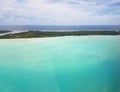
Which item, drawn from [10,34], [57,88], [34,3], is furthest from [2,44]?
[57,88]

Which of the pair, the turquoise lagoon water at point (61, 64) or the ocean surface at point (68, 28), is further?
the ocean surface at point (68, 28)

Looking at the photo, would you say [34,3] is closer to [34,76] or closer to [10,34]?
[10,34]

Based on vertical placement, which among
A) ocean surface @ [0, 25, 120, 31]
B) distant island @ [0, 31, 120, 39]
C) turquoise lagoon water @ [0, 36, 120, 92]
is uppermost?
ocean surface @ [0, 25, 120, 31]

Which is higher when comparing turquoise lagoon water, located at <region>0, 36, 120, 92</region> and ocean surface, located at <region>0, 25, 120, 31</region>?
ocean surface, located at <region>0, 25, 120, 31</region>

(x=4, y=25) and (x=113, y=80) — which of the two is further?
(x=113, y=80)

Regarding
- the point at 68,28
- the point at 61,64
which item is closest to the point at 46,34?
the point at 68,28

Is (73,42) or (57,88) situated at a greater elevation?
(73,42)

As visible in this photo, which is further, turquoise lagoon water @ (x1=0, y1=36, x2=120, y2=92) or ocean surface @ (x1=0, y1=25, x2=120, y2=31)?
ocean surface @ (x1=0, y1=25, x2=120, y2=31)

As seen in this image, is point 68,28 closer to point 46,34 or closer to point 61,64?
point 46,34

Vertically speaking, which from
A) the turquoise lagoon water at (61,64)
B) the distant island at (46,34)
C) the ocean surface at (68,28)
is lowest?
the turquoise lagoon water at (61,64)
